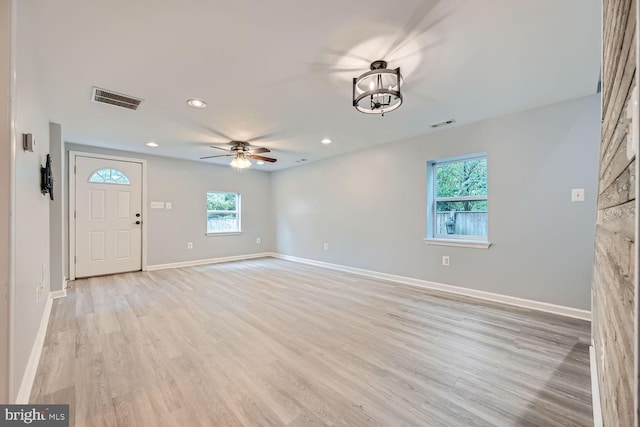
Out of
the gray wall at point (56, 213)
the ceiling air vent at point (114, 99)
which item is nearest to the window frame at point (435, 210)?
the ceiling air vent at point (114, 99)

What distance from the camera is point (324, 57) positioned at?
6.83ft

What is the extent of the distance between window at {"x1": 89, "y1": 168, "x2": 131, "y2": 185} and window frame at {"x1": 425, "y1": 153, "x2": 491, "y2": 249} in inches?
211

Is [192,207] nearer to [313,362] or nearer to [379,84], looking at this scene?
[313,362]

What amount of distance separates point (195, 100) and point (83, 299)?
3.00 meters

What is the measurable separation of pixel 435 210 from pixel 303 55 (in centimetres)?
301

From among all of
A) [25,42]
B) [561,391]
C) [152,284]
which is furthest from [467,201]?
[152,284]

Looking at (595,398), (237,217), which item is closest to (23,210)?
(595,398)

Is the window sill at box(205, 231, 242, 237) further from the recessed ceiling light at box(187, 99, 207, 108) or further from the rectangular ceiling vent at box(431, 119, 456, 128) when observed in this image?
the rectangular ceiling vent at box(431, 119, 456, 128)

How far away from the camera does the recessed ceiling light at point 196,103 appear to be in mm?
2842

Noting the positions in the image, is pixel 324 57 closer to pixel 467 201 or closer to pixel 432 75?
pixel 432 75

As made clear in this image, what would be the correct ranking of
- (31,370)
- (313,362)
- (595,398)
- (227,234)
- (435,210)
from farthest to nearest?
(227,234), (435,210), (313,362), (31,370), (595,398)

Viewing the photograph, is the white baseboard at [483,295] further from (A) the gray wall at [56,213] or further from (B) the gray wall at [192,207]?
(A) the gray wall at [56,213]

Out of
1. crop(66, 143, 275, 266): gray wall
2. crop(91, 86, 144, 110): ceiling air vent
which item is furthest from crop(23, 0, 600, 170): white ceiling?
crop(66, 143, 275, 266): gray wall

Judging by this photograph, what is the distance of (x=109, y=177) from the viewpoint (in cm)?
491
